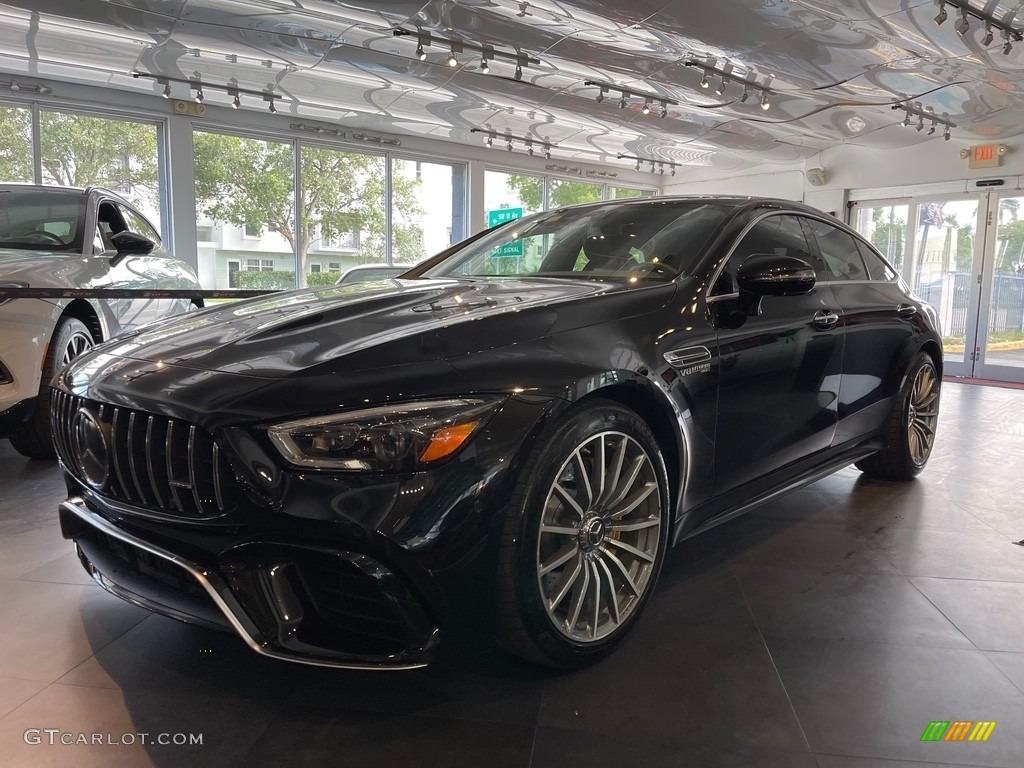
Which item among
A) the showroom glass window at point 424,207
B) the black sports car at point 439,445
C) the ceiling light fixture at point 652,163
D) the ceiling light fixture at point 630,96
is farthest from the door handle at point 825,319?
the ceiling light fixture at point 652,163

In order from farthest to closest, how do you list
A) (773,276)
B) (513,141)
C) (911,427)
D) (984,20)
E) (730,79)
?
(513,141) → (730,79) → (984,20) → (911,427) → (773,276)

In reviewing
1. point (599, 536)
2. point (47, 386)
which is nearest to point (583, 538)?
point (599, 536)

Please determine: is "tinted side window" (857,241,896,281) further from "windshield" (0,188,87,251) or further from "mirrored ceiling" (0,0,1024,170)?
"windshield" (0,188,87,251)

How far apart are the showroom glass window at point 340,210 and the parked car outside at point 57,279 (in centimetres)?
547

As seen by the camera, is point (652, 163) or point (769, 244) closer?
point (769, 244)

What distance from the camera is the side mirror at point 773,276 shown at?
218 cm

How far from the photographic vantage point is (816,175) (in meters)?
11.4

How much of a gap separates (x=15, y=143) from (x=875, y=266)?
853 cm

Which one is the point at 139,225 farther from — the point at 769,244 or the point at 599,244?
the point at 769,244

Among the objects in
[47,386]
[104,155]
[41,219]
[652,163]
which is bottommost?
[47,386]

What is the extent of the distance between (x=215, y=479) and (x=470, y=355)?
554mm

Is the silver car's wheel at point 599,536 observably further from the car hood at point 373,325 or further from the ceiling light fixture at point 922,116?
the ceiling light fixture at point 922,116

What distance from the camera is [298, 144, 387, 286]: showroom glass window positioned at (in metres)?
10.4

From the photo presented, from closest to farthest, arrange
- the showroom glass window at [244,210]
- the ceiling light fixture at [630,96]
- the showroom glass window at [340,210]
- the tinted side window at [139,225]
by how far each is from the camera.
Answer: the tinted side window at [139,225] < the ceiling light fixture at [630,96] < the showroom glass window at [244,210] < the showroom glass window at [340,210]
